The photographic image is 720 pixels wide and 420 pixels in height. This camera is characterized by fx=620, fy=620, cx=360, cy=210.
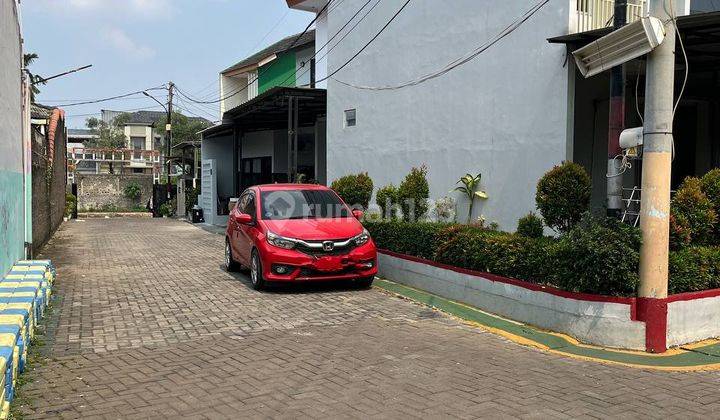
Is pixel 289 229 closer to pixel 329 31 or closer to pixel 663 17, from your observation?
pixel 663 17

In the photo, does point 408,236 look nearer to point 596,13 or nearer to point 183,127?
point 596,13

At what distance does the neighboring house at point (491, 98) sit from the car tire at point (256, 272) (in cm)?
400

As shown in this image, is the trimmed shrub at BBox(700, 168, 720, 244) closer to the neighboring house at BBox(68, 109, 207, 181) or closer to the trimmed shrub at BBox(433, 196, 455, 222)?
the trimmed shrub at BBox(433, 196, 455, 222)

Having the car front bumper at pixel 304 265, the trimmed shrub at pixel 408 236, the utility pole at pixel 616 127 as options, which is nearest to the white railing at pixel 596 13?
the utility pole at pixel 616 127

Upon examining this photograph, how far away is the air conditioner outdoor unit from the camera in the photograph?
6.28 meters

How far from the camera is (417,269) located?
10.1m

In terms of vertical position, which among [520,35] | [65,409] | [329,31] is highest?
[329,31]

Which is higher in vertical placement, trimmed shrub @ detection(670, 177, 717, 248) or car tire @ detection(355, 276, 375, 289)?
trimmed shrub @ detection(670, 177, 717, 248)

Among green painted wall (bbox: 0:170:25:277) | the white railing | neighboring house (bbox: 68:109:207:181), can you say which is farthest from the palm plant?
neighboring house (bbox: 68:109:207:181)

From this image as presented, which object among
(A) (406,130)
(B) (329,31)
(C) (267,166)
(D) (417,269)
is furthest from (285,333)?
(C) (267,166)

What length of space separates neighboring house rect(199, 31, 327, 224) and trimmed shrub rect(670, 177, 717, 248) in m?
10.9

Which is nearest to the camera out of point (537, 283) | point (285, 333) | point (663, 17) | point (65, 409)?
point (65, 409)

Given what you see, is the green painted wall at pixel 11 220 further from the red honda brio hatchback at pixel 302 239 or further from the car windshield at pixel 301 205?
the car windshield at pixel 301 205

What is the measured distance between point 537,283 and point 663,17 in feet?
10.9
